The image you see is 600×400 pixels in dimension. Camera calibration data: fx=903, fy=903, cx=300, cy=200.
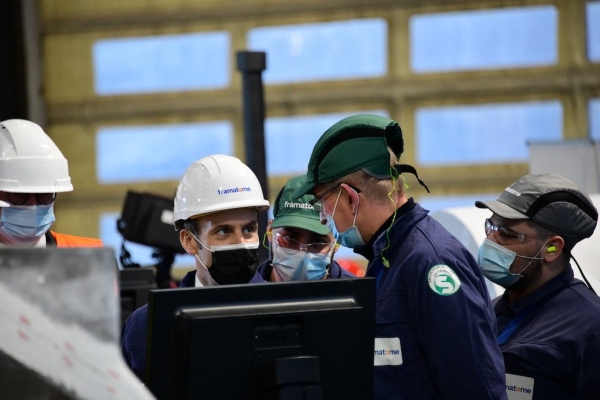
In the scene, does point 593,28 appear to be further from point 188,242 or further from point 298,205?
point 188,242

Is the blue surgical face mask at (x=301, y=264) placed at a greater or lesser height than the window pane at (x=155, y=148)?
lesser

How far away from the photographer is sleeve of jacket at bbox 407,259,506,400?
1866 mm

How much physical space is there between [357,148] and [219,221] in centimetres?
61

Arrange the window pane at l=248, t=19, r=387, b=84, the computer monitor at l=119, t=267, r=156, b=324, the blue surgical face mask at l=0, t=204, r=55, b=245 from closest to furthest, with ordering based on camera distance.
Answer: the blue surgical face mask at l=0, t=204, r=55, b=245
the computer monitor at l=119, t=267, r=156, b=324
the window pane at l=248, t=19, r=387, b=84

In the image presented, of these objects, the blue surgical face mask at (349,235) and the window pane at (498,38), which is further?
the window pane at (498,38)

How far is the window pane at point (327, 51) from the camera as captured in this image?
7.28 meters

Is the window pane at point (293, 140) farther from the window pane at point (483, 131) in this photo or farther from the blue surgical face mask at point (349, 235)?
the blue surgical face mask at point (349, 235)

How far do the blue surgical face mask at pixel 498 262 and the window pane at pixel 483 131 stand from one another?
14.3 ft

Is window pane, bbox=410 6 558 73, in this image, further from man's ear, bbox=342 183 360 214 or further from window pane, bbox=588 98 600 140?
man's ear, bbox=342 183 360 214

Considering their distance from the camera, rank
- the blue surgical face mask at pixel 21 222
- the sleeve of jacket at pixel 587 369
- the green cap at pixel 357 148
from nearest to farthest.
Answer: the green cap at pixel 357 148
the sleeve of jacket at pixel 587 369
the blue surgical face mask at pixel 21 222

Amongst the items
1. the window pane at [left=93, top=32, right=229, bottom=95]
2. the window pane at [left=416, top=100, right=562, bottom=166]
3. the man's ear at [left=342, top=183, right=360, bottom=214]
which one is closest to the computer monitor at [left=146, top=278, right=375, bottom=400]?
the man's ear at [left=342, top=183, right=360, bottom=214]

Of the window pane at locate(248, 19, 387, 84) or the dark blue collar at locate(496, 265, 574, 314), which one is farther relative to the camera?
the window pane at locate(248, 19, 387, 84)

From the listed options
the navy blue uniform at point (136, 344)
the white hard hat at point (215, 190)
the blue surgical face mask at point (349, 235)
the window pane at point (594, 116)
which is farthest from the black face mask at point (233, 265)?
the window pane at point (594, 116)

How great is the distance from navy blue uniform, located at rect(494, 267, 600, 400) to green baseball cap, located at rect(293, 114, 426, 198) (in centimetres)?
74
